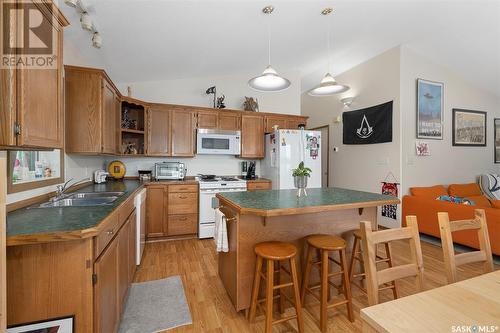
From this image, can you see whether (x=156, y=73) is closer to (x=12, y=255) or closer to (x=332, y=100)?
(x=12, y=255)

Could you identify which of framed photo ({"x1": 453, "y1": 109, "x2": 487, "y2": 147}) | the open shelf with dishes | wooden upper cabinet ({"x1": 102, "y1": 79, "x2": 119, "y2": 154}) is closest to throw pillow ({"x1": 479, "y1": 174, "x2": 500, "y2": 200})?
framed photo ({"x1": 453, "y1": 109, "x2": 487, "y2": 147})

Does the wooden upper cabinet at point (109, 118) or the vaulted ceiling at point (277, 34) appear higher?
the vaulted ceiling at point (277, 34)

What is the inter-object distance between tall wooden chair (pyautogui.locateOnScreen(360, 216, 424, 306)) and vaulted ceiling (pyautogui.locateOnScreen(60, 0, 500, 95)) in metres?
2.34

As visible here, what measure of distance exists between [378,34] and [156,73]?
3.53m

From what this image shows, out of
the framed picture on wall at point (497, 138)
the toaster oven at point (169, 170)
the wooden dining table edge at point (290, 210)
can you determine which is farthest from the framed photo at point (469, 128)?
the toaster oven at point (169, 170)

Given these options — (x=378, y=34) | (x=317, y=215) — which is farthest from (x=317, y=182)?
(x=378, y=34)

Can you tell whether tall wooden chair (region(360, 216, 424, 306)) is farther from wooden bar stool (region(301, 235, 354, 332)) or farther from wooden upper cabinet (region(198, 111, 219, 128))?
wooden upper cabinet (region(198, 111, 219, 128))

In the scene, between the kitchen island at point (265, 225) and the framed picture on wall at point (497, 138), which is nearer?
the kitchen island at point (265, 225)

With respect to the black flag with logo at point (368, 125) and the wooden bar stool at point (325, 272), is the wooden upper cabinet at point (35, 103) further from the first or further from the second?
the black flag with logo at point (368, 125)

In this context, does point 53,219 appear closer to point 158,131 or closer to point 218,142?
point 158,131

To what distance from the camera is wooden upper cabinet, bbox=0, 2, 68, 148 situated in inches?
39.2

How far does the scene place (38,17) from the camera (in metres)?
1.15

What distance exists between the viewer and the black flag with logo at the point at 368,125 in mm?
3895

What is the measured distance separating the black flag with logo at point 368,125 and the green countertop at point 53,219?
4192mm
